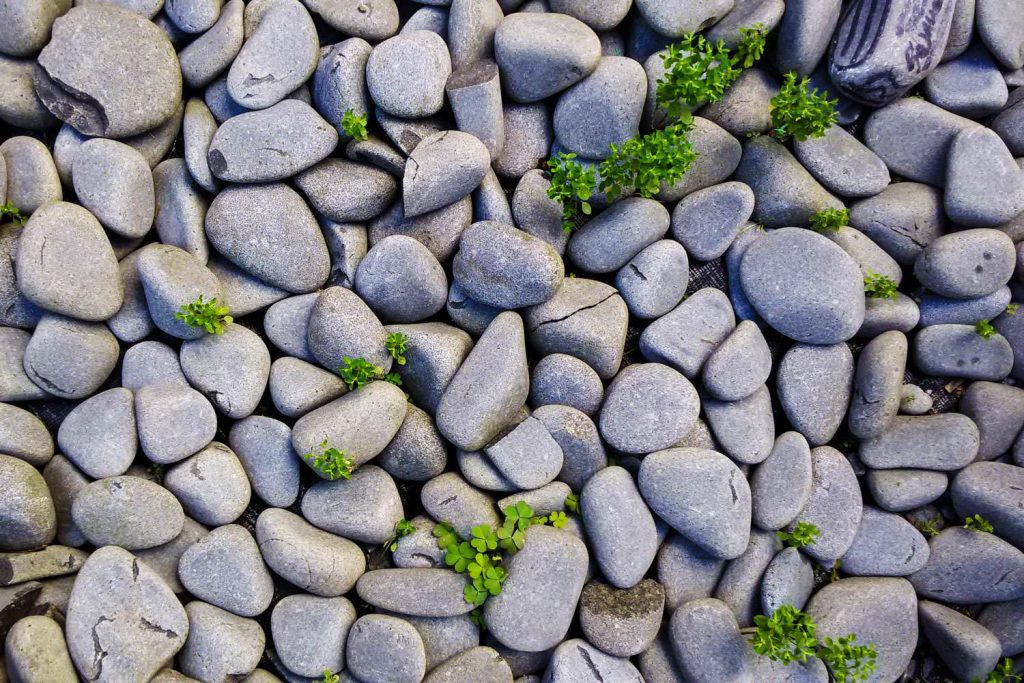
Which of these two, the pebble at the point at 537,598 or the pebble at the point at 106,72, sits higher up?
the pebble at the point at 106,72

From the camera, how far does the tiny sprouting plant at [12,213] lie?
2971 mm

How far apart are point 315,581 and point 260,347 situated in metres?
1.02

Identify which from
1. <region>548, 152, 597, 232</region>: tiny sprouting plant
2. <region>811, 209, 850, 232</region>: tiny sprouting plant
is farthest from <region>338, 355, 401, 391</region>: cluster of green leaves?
<region>811, 209, 850, 232</region>: tiny sprouting plant

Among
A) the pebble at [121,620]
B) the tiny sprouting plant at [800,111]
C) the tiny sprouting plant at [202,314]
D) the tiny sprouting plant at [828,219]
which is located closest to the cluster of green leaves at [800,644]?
the tiny sprouting plant at [828,219]

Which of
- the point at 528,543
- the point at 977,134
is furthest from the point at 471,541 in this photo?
the point at 977,134

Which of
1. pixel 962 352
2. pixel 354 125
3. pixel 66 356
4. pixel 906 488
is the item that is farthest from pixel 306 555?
pixel 962 352

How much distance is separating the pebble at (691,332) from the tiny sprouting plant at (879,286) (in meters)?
0.63

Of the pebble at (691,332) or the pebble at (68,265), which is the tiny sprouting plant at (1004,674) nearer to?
the pebble at (691,332)

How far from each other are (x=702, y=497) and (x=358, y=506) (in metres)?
1.48

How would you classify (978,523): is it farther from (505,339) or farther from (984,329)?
(505,339)

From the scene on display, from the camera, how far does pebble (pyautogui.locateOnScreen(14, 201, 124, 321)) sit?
284 centimetres

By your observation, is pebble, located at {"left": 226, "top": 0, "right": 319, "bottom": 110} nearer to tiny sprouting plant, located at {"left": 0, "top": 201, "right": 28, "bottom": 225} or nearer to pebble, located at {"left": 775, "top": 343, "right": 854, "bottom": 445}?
tiny sprouting plant, located at {"left": 0, "top": 201, "right": 28, "bottom": 225}

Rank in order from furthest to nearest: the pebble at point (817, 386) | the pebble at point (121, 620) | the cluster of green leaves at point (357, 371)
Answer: the pebble at point (817, 386)
the cluster of green leaves at point (357, 371)
the pebble at point (121, 620)

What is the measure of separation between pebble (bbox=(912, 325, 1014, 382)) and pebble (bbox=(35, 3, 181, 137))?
362 cm
